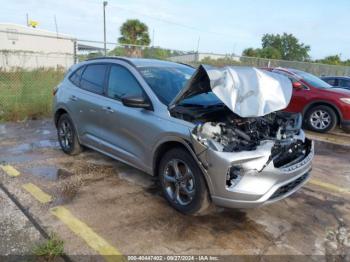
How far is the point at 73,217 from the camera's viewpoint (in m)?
3.70

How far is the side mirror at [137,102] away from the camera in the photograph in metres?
3.94

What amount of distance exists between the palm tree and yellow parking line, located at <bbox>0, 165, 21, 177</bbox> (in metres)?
25.1

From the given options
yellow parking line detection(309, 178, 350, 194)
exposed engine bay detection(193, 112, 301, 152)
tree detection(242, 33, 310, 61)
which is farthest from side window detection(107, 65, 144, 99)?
tree detection(242, 33, 310, 61)

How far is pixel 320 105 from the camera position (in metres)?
8.88

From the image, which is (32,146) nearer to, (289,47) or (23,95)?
(23,95)

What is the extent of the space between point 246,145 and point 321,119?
21.1 ft

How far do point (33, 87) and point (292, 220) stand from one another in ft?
28.3

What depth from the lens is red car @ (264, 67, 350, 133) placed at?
28.1 ft

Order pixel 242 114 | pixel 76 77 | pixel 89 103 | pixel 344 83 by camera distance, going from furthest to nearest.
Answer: pixel 344 83 → pixel 76 77 → pixel 89 103 → pixel 242 114

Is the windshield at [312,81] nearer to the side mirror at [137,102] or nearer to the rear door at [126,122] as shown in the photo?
the rear door at [126,122]

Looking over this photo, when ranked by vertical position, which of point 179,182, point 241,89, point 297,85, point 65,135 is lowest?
point 65,135

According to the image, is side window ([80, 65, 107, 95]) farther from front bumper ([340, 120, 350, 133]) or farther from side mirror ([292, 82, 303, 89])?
front bumper ([340, 120, 350, 133])

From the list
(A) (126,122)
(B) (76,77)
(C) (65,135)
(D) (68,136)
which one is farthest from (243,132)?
(C) (65,135)

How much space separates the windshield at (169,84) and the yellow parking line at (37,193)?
6.28ft
